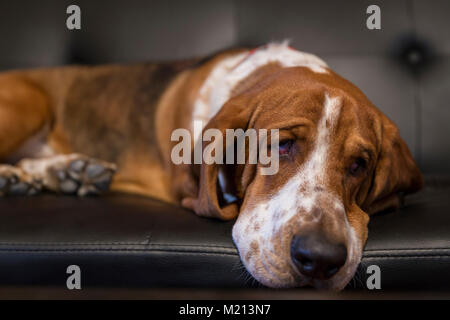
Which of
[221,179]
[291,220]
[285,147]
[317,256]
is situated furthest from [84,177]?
[317,256]

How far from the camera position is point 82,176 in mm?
1950

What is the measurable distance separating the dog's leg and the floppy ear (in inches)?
40.8

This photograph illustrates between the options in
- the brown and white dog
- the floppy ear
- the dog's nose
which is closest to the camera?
the dog's nose

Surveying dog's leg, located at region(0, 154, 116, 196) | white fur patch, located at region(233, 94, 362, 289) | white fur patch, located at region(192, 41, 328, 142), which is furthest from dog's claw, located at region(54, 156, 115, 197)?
white fur patch, located at region(233, 94, 362, 289)

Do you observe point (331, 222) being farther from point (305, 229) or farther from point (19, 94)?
point (19, 94)

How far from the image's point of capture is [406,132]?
2508 mm

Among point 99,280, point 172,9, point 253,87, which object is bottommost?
point 99,280

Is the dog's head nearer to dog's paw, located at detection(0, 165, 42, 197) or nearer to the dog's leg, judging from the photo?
the dog's leg

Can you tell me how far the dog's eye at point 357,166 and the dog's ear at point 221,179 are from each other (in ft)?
1.17

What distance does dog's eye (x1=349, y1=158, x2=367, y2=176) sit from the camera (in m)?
1.49

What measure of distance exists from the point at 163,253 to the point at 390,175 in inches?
31.7

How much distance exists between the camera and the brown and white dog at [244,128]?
4.21 feet
